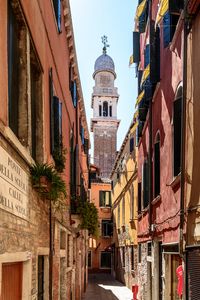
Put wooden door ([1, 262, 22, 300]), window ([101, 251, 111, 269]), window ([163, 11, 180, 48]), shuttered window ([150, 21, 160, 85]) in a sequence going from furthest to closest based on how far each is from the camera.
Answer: window ([101, 251, 111, 269]) → shuttered window ([150, 21, 160, 85]) → window ([163, 11, 180, 48]) → wooden door ([1, 262, 22, 300])

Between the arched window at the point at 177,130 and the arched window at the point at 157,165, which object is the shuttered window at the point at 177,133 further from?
the arched window at the point at 157,165

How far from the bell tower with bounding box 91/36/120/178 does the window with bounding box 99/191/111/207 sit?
44.1 feet

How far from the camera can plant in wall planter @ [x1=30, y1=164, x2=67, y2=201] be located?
5.29m

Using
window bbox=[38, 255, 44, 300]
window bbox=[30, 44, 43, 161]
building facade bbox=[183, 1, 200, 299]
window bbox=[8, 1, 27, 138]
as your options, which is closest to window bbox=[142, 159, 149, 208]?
building facade bbox=[183, 1, 200, 299]

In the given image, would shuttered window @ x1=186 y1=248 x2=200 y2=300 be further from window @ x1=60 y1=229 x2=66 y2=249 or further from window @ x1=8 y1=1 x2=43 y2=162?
window @ x1=60 y1=229 x2=66 y2=249

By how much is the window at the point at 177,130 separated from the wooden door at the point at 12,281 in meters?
3.51

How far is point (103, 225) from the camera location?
33.9 metres

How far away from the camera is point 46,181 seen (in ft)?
17.7

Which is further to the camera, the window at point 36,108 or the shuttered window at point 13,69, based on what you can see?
the window at point 36,108

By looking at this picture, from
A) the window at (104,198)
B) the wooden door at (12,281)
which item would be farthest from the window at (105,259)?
the wooden door at (12,281)

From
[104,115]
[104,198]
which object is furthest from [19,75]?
[104,115]

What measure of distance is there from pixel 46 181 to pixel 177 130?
2906 millimetres

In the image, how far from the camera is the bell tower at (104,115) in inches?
1943

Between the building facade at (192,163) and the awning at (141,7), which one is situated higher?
the awning at (141,7)
